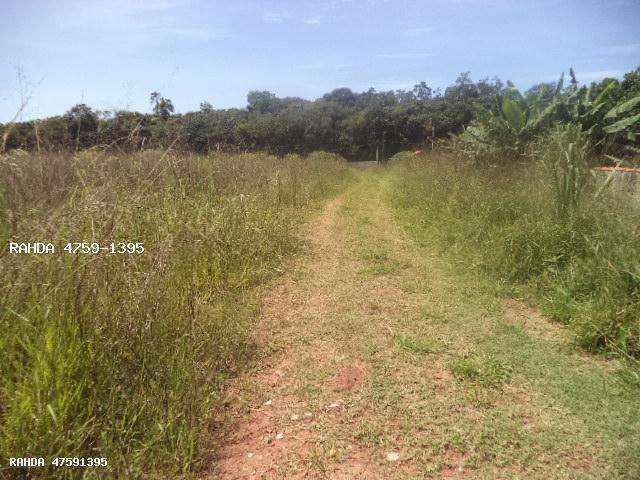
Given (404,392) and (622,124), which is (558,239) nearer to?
(404,392)

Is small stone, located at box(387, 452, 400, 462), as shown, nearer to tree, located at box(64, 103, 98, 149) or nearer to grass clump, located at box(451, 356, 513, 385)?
grass clump, located at box(451, 356, 513, 385)

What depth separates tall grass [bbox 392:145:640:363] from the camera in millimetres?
2953

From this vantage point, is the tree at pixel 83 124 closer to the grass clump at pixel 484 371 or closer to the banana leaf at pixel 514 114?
the grass clump at pixel 484 371

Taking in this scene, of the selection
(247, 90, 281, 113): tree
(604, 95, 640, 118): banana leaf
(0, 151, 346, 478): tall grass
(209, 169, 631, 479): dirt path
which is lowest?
(209, 169, 631, 479): dirt path

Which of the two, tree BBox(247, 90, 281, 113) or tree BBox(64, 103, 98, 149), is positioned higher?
tree BBox(247, 90, 281, 113)

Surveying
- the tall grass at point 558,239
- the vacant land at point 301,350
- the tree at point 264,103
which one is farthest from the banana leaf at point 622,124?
the tree at point 264,103

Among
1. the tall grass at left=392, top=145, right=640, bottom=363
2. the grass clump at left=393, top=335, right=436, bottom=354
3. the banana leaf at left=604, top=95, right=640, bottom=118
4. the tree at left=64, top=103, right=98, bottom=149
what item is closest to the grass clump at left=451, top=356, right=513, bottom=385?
the grass clump at left=393, top=335, right=436, bottom=354

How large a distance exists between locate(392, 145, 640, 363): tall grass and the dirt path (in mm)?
304

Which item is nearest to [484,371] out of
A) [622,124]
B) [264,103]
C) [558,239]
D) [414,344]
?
[414,344]

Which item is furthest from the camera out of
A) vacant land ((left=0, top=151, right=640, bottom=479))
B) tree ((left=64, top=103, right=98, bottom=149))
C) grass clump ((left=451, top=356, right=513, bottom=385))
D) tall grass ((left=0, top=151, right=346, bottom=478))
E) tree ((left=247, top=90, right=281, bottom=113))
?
tree ((left=247, top=90, right=281, bottom=113))

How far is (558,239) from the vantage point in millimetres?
4055

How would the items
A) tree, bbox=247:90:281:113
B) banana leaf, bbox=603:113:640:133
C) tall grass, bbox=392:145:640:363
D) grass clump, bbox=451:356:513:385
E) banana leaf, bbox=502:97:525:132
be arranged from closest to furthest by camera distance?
grass clump, bbox=451:356:513:385 → tall grass, bbox=392:145:640:363 → banana leaf, bbox=603:113:640:133 → banana leaf, bbox=502:97:525:132 → tree, bbox=247:90:281:113

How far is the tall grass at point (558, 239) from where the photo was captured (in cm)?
295

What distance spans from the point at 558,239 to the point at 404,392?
106 inches
